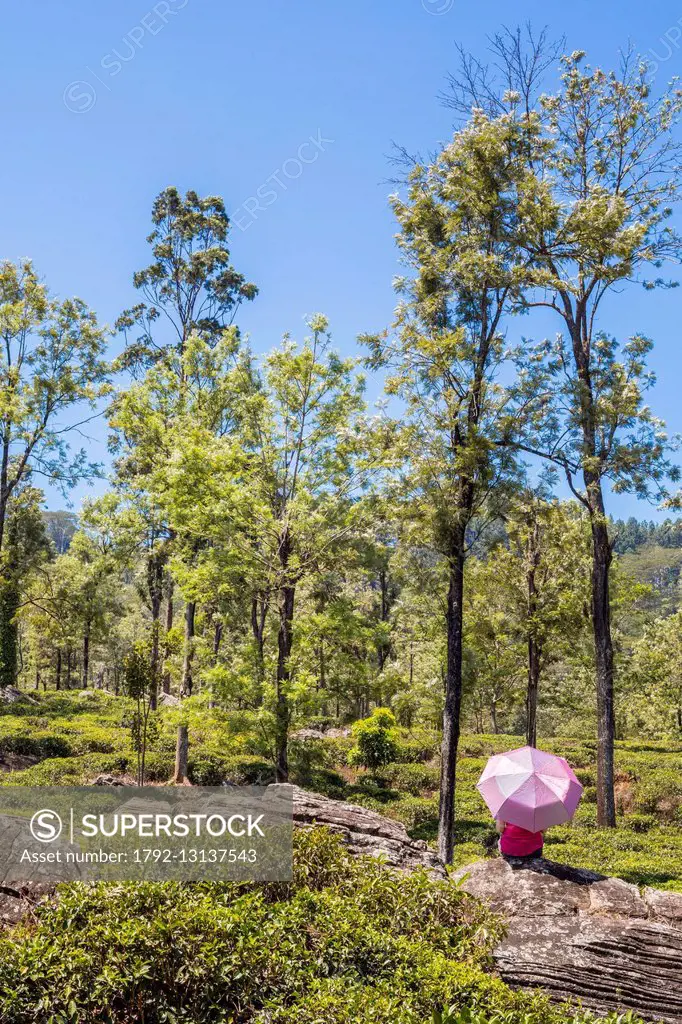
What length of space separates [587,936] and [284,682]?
8419 mm

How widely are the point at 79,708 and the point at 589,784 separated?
20752mm

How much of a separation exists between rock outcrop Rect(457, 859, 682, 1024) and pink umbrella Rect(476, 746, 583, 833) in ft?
1.53

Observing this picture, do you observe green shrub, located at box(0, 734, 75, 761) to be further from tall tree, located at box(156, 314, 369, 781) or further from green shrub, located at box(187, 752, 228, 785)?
tall tree, located at box(156, 314, 369, 781)

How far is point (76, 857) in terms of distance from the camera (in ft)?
21.5

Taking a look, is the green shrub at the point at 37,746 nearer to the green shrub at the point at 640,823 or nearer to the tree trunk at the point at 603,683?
the tree trunk at the point at 603,683

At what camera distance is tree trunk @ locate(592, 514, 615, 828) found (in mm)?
15828

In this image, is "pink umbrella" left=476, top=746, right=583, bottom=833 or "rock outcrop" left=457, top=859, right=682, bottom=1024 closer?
"rock outcrop" left=457, top=859, right=682, bottom=1024

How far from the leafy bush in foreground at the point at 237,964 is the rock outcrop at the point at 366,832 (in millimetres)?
2204

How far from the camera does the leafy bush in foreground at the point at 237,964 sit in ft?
15.3

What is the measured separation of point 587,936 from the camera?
6.12 metres

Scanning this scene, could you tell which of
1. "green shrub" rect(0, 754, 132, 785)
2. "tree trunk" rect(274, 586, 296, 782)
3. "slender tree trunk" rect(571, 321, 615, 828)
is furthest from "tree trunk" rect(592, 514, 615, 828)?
"green shrub" rect(0, 754, 132, 785)

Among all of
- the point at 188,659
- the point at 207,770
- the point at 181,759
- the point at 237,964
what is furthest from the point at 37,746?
the point at 237,964

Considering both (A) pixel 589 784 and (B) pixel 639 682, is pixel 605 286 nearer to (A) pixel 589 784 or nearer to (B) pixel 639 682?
(B) pixel 639 682

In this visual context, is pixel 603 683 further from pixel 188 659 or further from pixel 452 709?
pixel 188 659
